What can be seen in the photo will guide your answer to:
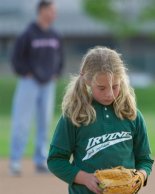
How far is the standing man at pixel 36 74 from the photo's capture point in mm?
10617

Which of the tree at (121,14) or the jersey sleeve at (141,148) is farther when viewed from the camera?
the tree at (121,14)

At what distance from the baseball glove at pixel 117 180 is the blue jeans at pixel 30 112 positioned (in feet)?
19.7

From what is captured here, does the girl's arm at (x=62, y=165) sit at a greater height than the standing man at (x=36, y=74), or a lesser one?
lesser

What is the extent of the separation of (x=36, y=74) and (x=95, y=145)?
5847 millimetres

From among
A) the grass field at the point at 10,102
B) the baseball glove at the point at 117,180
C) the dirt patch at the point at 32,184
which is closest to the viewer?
the baseball glove at the point at 117,180

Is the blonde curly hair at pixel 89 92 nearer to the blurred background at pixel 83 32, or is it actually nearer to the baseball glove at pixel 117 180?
the baseball glove at pixel 117 180

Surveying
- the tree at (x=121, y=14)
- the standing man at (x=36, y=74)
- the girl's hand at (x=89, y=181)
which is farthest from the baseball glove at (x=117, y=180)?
the tree at (x=121, y=14)

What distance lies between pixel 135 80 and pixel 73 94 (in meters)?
38.0

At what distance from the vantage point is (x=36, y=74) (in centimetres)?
1057

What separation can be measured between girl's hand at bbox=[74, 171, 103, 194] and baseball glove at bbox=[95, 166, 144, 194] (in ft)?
0.08

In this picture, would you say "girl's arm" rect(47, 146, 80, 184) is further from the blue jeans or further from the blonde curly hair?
the blue jeans

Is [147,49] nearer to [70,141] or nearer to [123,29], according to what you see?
[123,29]

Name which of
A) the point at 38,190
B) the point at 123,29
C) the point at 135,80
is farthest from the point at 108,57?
the point at 123,29

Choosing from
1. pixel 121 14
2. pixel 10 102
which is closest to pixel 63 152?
pixel 10 102
